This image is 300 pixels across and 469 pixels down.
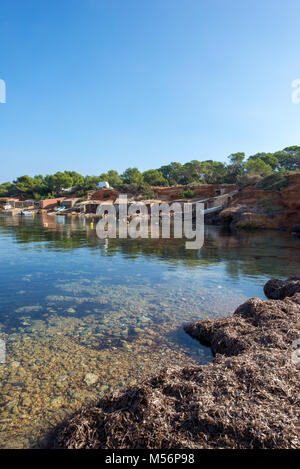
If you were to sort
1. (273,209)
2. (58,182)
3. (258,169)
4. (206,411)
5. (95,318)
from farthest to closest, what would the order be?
(58,182)
(258,169)
(273,209)
(95,318)
(206,411)

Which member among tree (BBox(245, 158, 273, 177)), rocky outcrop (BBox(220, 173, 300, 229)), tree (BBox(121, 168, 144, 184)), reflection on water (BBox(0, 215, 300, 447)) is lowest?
reflection on water (BBox(0, 215, 300, 447))

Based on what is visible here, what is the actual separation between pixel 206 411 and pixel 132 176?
73458 mm

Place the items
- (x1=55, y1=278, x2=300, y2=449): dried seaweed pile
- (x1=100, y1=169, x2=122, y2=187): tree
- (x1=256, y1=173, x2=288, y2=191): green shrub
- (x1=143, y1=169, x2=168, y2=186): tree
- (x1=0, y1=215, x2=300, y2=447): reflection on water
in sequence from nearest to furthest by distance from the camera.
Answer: (x1=55, y1=278, x2=300, y2=449): dried seaweed pile < (x1=0, y1=215, x2=300, y2=447): reflection on water < (x1=256, y1=173, x2=288, y2=191): green shrub < (x1=143, y1=169, x2=168, y2=186): tree < (x1=100, y1=169, x2=122, y2=187): tree

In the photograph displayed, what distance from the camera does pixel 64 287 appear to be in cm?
903

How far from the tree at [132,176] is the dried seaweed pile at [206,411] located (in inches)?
2688

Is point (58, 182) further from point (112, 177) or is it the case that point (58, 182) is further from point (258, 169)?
point (258, 169)

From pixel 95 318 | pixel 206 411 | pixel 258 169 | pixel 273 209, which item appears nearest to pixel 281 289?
pixel 95 318

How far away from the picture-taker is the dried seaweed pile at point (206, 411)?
2.38 metres

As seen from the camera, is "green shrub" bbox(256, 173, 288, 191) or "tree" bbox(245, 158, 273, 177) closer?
"green shrub" bbox(256, 173, 288, 191)

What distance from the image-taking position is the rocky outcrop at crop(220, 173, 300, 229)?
28.6m

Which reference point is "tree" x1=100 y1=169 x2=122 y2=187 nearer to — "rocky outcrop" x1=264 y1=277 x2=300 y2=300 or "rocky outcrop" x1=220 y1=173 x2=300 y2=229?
"rocky outcrop" x1=220 y1=173 x2=300 y2=229

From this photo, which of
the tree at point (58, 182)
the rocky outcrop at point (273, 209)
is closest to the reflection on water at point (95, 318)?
the rocky outcrop at point (273, 209)

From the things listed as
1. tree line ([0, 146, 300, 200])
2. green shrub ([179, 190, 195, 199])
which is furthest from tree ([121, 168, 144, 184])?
green shrub ([179, 190, 195, 199])

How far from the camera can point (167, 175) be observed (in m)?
87.2
